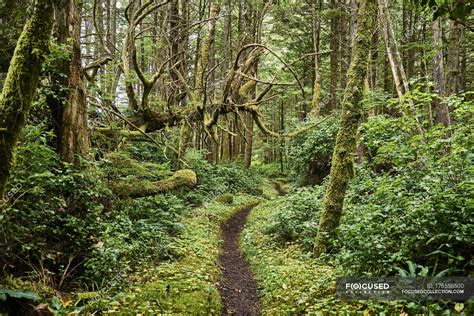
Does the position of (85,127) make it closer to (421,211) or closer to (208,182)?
(421,211)

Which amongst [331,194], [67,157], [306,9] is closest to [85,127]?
[67,157]

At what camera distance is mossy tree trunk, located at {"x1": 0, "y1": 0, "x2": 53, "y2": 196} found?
3.92m

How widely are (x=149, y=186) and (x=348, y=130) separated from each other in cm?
530

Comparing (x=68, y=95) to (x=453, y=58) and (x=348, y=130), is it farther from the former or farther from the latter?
(x=453, y=58)

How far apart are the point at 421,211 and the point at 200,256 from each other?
16.9 ft

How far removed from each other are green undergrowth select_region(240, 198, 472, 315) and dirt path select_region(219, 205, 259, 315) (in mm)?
207

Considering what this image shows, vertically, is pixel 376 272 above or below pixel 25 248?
below

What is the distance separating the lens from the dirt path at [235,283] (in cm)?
639

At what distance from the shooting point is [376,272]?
5180mm

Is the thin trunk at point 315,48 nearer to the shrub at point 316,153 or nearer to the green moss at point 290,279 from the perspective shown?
the shrub at point 316,153

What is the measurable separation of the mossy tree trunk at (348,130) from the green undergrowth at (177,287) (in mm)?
2636

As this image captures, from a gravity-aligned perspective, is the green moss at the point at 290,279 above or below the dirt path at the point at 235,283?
above

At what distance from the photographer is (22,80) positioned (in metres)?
4.08

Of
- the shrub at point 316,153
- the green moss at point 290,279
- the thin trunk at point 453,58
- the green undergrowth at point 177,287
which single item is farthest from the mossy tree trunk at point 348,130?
the shrub at point 316,153
